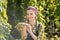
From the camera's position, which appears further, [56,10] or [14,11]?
[56,10]

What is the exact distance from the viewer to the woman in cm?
208

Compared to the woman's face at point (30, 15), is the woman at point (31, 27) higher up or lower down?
lower down

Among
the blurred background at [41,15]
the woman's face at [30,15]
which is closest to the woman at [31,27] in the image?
the woman's face at [30,15]

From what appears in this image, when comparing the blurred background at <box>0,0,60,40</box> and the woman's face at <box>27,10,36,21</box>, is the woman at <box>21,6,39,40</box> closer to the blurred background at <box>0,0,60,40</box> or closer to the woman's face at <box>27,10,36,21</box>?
the woman's face at <box>27,10,36,21</box>

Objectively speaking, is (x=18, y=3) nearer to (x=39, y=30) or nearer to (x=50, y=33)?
(x=50, y=33)

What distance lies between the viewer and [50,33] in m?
3.78

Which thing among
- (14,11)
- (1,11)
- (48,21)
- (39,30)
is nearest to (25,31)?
(39,30)

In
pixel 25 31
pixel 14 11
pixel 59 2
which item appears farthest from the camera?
pixel 59 2

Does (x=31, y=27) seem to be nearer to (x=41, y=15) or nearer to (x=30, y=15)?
(x=30, y=15)

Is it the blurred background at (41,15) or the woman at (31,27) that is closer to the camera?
the woman at (31,27)

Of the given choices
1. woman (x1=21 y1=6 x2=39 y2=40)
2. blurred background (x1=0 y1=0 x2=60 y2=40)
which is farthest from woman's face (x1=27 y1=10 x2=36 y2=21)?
blurred background (x1=0 y1=0 x2=60 y2=40)

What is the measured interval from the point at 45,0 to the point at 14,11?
76 cm

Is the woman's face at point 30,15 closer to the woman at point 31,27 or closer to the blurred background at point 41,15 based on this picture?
the woman at point 31,27

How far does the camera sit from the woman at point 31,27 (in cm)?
208
